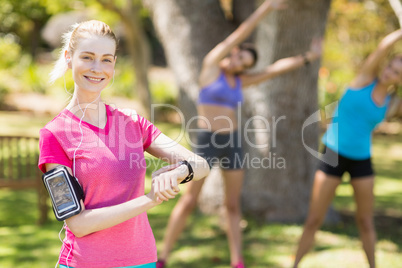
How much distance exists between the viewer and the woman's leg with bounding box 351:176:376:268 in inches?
155

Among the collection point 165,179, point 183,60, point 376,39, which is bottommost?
point 165,179

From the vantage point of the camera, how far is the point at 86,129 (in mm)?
1931

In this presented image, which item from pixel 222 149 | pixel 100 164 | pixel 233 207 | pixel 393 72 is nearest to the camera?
pixel 100 164

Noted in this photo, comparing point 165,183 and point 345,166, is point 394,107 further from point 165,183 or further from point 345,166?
point 165,183

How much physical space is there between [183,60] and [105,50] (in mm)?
3991

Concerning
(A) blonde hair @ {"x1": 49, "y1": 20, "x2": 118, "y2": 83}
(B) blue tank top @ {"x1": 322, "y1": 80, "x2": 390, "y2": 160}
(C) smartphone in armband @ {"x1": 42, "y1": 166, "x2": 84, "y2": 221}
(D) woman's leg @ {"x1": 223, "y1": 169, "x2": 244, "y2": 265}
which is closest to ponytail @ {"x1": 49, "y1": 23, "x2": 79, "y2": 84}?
(A) blonde hair @ {"x1": 49, "y1": 20, "x2": 118, "y2": 83}

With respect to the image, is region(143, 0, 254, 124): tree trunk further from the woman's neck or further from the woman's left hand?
the woman's left hand

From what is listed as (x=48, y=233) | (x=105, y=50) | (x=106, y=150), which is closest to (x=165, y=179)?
(x=106, y=150)

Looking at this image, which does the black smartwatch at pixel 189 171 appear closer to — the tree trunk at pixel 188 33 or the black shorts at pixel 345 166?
the black shorts at pixel 345 166

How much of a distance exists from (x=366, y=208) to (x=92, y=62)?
9.08 feet

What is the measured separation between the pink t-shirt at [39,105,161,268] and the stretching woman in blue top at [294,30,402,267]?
225 cm

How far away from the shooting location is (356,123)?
3.98 meters

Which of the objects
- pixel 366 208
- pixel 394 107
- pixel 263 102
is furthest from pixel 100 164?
pixel 263 102

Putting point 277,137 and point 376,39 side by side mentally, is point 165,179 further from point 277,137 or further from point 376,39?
point 376,39
